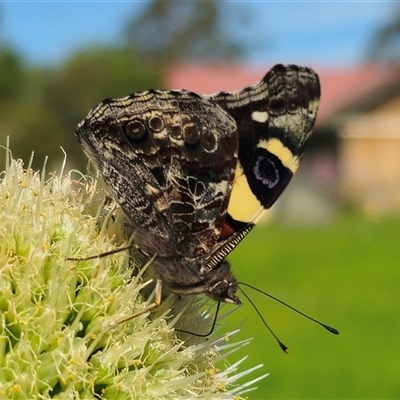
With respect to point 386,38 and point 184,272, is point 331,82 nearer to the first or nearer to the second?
point 386,38

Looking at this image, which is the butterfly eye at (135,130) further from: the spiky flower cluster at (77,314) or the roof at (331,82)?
the roof at (331,82)

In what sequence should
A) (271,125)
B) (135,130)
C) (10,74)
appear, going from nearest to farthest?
(135,130), (271,125), (10,74)

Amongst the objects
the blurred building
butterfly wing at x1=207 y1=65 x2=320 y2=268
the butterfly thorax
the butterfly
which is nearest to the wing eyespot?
the butterfly

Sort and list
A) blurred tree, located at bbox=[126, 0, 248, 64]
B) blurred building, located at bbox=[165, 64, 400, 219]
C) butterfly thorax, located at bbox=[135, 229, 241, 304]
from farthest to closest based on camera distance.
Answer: blurred tree, located at bbox=[126, 0, 248, 64], blurred building, located at bbox=[165, 64, 400, 219], butterfly thorax, located at bbox=[135, 229, 241, 304]

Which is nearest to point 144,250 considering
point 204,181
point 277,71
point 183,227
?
point 183,227

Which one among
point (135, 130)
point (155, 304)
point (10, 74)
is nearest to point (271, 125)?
point (135, 130)

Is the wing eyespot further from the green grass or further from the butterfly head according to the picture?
the green grass

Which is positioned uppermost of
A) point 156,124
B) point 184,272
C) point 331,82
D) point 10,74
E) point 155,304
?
point 331,82

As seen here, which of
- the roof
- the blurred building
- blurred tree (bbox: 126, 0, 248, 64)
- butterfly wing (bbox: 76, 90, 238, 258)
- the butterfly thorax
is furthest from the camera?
blurred tree (bbox: 126, 0, 248, 64)
